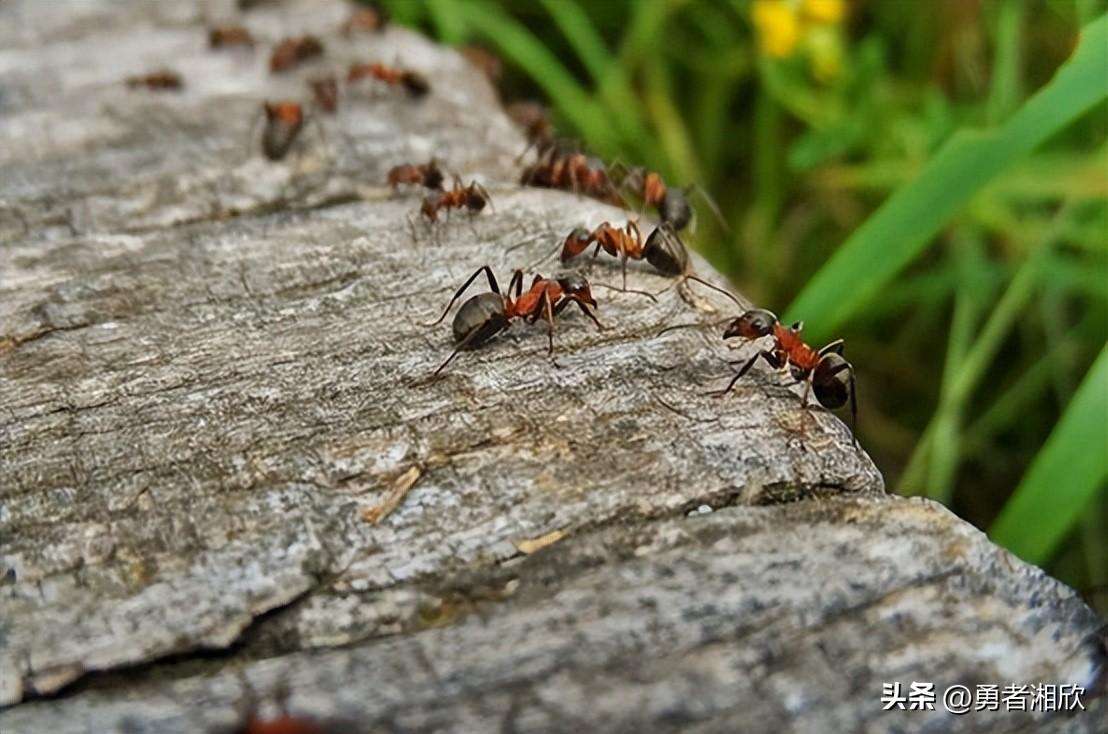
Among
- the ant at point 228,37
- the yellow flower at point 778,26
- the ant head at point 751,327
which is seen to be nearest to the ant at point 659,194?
the ant head at point 751,327

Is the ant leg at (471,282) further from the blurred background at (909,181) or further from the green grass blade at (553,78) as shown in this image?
the green grass blade at (553,78)

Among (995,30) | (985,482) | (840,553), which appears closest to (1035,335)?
(985,482)

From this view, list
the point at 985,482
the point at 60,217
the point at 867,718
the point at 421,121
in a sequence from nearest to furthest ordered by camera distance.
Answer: the point at 867,718 < the point at 60,217 < the point at 421,121 < the point at 985,482

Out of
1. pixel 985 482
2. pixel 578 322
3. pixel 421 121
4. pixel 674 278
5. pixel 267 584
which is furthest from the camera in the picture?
pixel 985 482

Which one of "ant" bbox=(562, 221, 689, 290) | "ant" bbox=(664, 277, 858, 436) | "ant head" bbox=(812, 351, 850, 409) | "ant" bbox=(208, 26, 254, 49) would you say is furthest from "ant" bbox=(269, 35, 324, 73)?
"ant head" bbox=(812, 351, 850, 409)

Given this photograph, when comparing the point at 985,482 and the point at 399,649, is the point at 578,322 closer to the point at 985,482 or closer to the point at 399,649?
the point at 399,649

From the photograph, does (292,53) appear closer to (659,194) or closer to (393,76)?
(393,76)

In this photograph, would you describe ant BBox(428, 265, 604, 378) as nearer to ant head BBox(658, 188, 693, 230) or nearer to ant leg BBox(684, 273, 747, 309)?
ant leg BBox(684, 273, 747, 309)

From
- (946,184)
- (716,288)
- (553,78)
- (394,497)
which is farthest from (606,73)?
(394,497)
